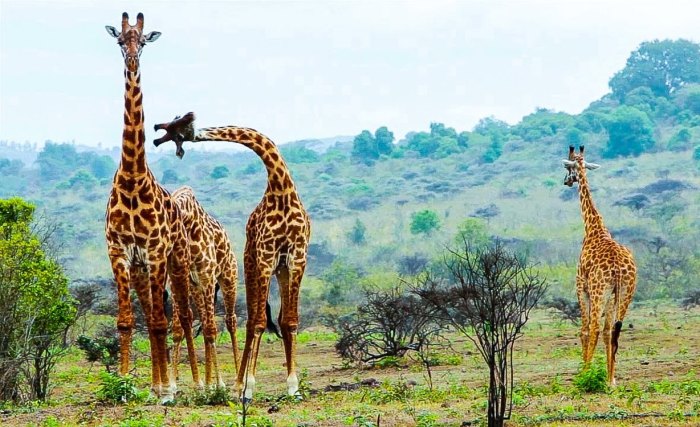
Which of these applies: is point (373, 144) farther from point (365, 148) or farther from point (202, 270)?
point (202, 270)

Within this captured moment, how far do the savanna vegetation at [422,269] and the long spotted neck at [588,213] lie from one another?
1.24 meters

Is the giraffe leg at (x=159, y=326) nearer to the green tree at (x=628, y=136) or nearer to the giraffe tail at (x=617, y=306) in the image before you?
the giraffe tail at (x=617, y=306)

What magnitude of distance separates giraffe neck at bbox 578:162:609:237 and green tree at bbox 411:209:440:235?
38894 mm

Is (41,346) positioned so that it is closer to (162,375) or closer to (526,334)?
(162,375)

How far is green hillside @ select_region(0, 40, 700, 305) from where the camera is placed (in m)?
43.1

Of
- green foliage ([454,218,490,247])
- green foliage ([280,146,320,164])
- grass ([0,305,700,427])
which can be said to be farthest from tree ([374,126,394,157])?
grass ([0,305,700,427])

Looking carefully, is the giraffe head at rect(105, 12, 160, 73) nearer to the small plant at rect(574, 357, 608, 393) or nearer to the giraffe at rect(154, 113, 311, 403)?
the giraffe at rect(154, 113, 311, 403)

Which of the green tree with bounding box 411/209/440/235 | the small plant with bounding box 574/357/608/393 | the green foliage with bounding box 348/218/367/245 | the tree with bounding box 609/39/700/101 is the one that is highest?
the tree with bounding box 609/39/700/101

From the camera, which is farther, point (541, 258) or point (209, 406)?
point (541, 258)

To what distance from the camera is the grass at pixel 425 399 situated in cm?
911

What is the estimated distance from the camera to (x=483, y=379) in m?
13.2

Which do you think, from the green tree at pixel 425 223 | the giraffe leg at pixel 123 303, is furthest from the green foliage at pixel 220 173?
the giraffe leg at pixel 123 303

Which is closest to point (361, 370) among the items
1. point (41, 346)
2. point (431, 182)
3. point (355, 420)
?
point (41, 346)

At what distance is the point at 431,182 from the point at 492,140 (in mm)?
11589
